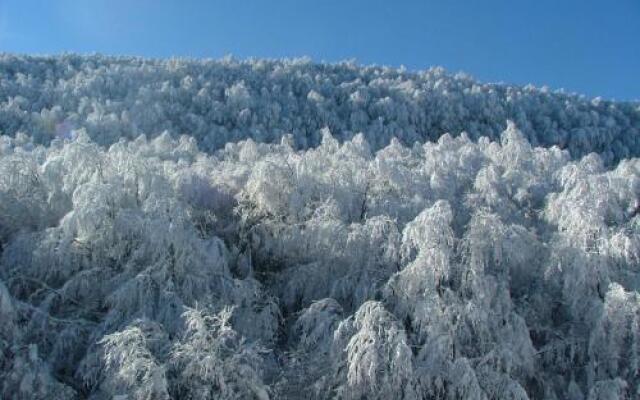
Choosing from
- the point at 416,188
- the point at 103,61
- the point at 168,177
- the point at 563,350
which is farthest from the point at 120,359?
the point at 103,61

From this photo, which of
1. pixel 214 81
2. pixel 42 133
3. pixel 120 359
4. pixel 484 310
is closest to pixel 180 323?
pixel 120 359

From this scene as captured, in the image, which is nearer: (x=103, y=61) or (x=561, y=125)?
(x=561, y=125)

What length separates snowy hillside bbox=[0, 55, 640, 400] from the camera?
832 centimetres

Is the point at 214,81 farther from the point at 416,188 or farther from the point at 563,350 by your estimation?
the point at 563,350

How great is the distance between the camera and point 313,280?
10.9 meters

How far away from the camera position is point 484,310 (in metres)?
9.23

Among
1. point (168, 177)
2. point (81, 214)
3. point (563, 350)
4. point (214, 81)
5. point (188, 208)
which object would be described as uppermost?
point (214, 81)

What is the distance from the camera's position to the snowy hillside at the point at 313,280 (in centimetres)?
832

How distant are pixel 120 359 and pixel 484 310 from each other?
4.76 meters

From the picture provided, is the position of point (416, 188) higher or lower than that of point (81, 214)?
higher

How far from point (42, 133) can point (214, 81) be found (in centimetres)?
2376

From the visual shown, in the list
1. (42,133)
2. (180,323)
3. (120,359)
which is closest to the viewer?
(120,359)

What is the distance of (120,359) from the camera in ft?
25.9

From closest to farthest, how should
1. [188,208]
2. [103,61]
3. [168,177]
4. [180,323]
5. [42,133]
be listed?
[180,323]
[188,208]
[168,177]
[42,133]
[103,61]
